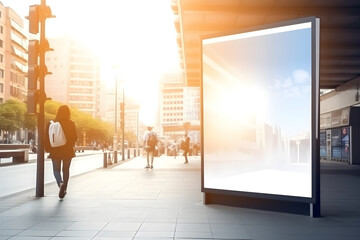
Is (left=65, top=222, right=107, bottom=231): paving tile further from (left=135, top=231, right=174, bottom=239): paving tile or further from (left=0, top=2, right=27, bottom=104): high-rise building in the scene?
(left=0, top=2, right=27, bottom=104): high-rise building

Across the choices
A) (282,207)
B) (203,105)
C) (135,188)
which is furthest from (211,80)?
(135,188)

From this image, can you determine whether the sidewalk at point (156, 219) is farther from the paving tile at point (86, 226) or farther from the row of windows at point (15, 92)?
the row of windows at point (15, 92)

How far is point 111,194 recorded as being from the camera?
1016 centimetres

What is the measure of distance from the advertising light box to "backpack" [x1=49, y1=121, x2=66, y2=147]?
3.26 m

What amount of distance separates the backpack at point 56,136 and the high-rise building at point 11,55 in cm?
7203

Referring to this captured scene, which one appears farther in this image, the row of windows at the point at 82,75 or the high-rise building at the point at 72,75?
the row of windows at the point at 82,75

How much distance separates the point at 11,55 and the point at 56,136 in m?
84.1

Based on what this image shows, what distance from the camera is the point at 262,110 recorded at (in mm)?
7641

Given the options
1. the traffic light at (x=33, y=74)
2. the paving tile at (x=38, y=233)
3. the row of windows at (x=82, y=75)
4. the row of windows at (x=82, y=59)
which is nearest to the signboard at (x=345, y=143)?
the traffic light at (x=33, y=74)

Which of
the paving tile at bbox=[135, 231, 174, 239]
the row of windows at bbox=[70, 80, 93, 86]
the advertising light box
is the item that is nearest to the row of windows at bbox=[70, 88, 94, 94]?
the row of windows at bbox=[70, 80, 93, 86]

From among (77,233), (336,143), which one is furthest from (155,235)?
(336,143)

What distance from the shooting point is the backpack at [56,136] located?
9438mm

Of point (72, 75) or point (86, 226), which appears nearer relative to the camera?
point (86, 226)

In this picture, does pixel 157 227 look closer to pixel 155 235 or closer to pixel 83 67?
pixel 155 235
